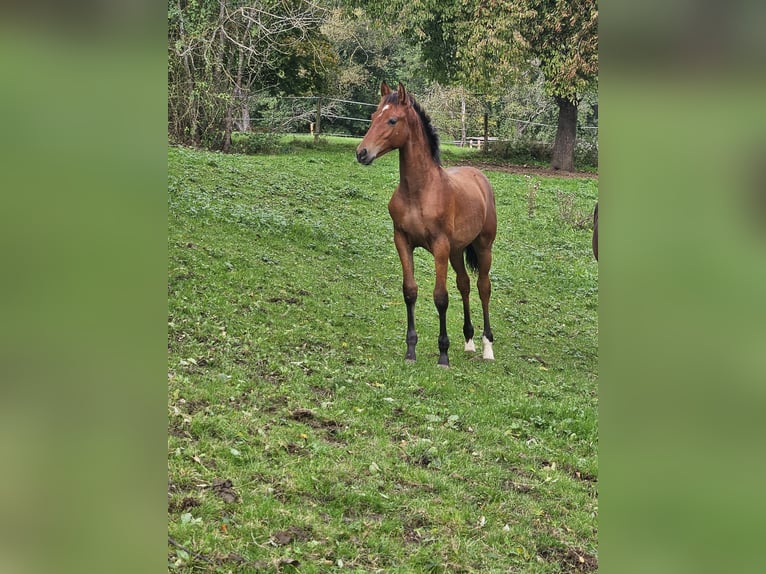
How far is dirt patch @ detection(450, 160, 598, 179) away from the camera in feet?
63.5

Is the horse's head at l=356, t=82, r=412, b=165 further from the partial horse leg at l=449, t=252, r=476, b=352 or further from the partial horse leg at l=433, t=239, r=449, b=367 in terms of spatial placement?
the partial horse leg at l=449, t=252, r=476, b=352

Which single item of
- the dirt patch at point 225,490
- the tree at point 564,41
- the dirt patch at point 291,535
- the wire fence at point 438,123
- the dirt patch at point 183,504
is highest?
the tree at point 564,41

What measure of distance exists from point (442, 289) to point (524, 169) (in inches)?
590

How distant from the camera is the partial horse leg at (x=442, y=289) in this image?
6074mm

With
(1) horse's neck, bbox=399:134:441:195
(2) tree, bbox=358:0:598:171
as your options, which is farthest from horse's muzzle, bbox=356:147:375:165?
(2) tree, bbox=358:0:598:171

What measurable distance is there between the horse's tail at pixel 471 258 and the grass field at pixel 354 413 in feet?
2.87

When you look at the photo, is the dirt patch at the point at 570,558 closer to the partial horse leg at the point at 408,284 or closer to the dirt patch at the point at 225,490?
the dirt patch at the point at 225,490

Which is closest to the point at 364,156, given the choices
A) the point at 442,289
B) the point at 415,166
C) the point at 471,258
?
the point at 415,166

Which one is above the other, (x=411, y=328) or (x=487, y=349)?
(x=411, y=328)

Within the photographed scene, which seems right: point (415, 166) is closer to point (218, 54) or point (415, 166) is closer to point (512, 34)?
point (512, 34)

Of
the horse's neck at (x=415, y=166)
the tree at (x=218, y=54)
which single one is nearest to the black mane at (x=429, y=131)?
the horse's neck at (x=415, y=166)

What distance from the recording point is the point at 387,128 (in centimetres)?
579
